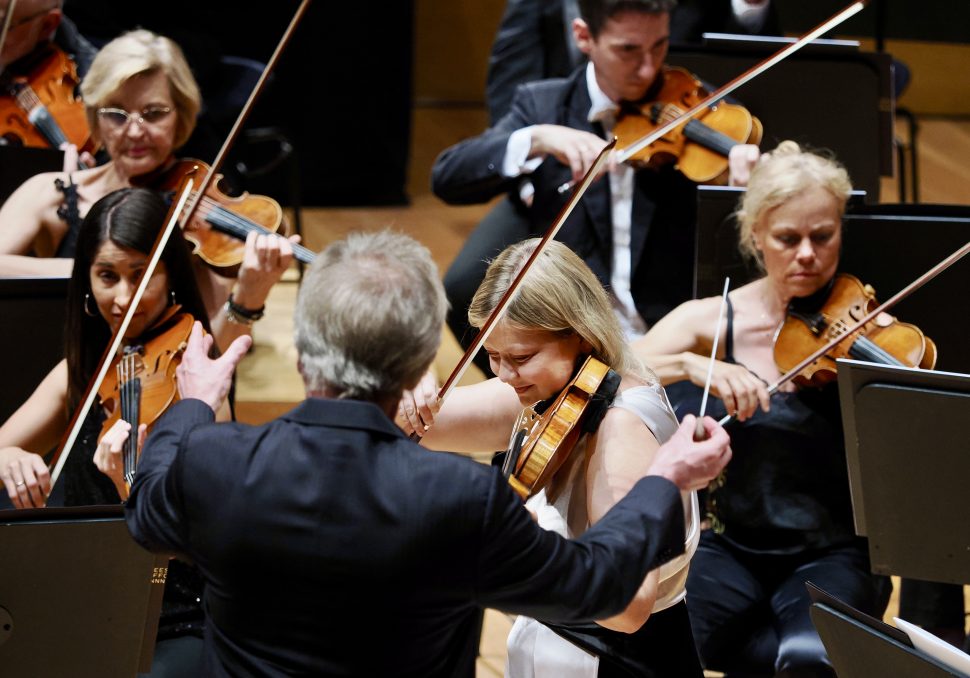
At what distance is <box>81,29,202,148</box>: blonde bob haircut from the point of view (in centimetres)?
266

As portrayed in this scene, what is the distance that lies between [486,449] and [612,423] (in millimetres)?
392

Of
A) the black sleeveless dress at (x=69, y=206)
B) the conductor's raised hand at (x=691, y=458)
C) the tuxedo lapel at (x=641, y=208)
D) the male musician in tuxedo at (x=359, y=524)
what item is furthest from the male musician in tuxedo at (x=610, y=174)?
the male musician in tuxedo at (x=359, y=524)

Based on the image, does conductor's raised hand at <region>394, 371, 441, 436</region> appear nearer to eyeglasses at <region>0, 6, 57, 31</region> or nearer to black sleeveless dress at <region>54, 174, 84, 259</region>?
black sleeveless dress at <region>54, 174, 84, 259</region>

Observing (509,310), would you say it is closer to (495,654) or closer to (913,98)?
(495,654)

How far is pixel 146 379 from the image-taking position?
206 cm

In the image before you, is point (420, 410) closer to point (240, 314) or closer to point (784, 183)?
point (240, 314)

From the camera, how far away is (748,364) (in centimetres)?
233

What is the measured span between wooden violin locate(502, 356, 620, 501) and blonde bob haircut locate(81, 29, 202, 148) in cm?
136

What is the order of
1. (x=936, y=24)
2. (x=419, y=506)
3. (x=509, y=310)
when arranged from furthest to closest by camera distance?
(x=936, y=24) < (x=509, y=310) < (x=419, y=506)

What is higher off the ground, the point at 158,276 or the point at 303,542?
the point at 158,276

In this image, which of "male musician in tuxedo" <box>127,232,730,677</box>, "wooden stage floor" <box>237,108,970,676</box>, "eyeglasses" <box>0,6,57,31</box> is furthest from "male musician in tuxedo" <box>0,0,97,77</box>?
"male musician in tuxedo" <box>127,232,730,677</box>

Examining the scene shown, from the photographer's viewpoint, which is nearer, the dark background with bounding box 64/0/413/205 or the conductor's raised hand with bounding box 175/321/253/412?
the conductor's raised hand with bounding box 175/321/253/412

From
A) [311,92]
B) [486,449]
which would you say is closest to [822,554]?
[486,449]

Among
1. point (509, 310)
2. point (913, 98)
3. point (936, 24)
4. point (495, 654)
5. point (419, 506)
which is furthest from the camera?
point (913, 98)
